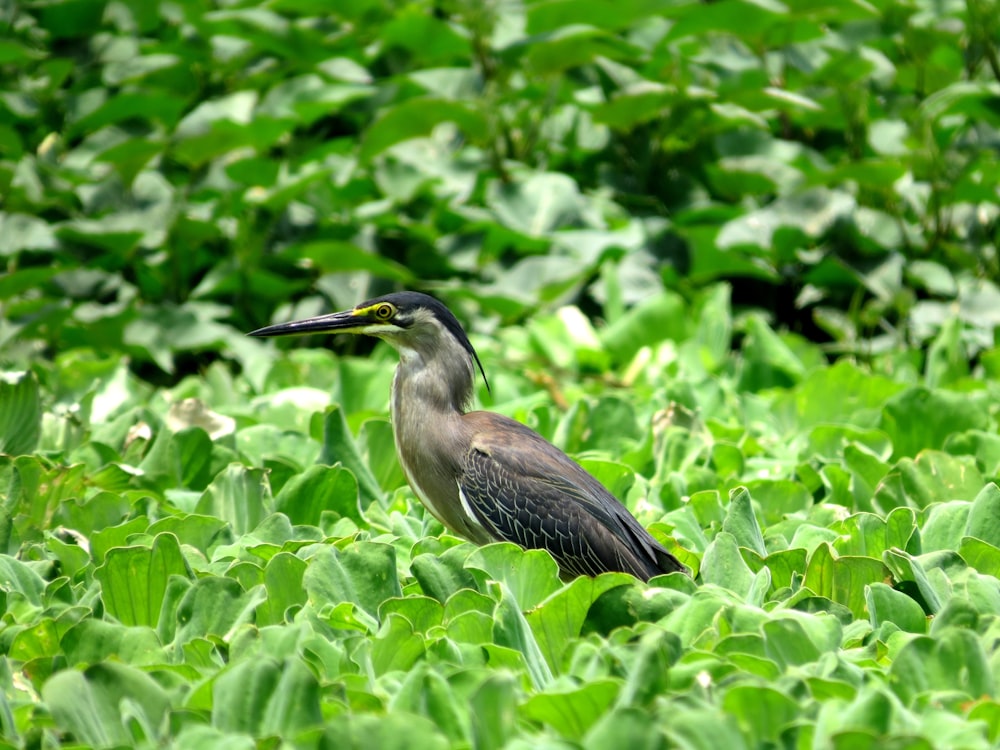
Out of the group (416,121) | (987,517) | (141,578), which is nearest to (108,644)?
(141,578)

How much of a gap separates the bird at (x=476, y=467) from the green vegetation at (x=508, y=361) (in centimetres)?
18

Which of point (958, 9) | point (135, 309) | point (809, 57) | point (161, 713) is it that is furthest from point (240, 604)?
point (958, 9)

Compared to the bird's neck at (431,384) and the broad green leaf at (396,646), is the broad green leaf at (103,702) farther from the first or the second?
the bird's neck at (431,384)

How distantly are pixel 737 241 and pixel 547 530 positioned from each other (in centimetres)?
283

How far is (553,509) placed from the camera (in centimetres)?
334

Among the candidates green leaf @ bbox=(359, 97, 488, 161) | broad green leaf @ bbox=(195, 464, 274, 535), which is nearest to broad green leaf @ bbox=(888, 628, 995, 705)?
broad green leaf @ bbox=(195, 464, 274, 535)

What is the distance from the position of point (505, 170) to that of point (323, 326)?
2635 millimetres

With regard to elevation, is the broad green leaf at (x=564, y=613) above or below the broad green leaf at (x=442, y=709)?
below

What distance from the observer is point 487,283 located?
6.00 meters

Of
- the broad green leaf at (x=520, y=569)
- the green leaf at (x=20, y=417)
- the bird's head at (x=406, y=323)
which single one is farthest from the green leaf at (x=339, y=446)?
the broad green leaf at (x=520, y=569)

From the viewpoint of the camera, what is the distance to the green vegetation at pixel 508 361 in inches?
84.0

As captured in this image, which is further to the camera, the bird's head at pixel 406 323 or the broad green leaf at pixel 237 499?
the bird's head at pixel 406 323

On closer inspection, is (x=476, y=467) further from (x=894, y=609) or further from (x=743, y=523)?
(x=894, y=609)

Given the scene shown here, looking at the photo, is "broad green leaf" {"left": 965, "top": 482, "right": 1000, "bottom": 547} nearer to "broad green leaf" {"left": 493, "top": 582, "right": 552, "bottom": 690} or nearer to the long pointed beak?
"broad green leaf" {"left": 493, "top": 582, "right": 552, "bottom": 690}
